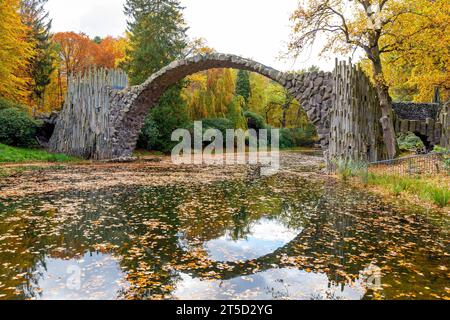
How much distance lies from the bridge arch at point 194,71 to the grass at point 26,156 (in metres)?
2.29

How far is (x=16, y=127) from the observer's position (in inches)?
633

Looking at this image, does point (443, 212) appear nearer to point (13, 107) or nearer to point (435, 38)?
point (435, 38)

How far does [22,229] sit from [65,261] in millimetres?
1644

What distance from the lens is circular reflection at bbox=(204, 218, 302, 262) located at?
170 inches

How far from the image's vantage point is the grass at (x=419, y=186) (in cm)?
696

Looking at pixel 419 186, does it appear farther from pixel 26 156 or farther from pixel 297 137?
pixel 297 137

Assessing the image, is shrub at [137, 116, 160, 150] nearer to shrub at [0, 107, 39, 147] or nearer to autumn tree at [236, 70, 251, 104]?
shrub at [0, 107, 39, 147]

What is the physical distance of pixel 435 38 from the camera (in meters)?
11.4

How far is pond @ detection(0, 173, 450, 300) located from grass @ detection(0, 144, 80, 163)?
27.4 ft

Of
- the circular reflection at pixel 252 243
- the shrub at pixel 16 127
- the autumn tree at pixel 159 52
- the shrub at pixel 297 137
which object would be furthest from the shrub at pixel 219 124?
the circular reflection at pixel 252 243

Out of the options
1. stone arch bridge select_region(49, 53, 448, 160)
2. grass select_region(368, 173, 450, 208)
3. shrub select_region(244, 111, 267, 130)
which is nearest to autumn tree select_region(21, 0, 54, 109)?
stone arch bridge select_region(49, 53, 448, 160)

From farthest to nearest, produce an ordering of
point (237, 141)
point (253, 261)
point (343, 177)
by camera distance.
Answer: point (237, 141), point (343, 177), point (253, 261)
